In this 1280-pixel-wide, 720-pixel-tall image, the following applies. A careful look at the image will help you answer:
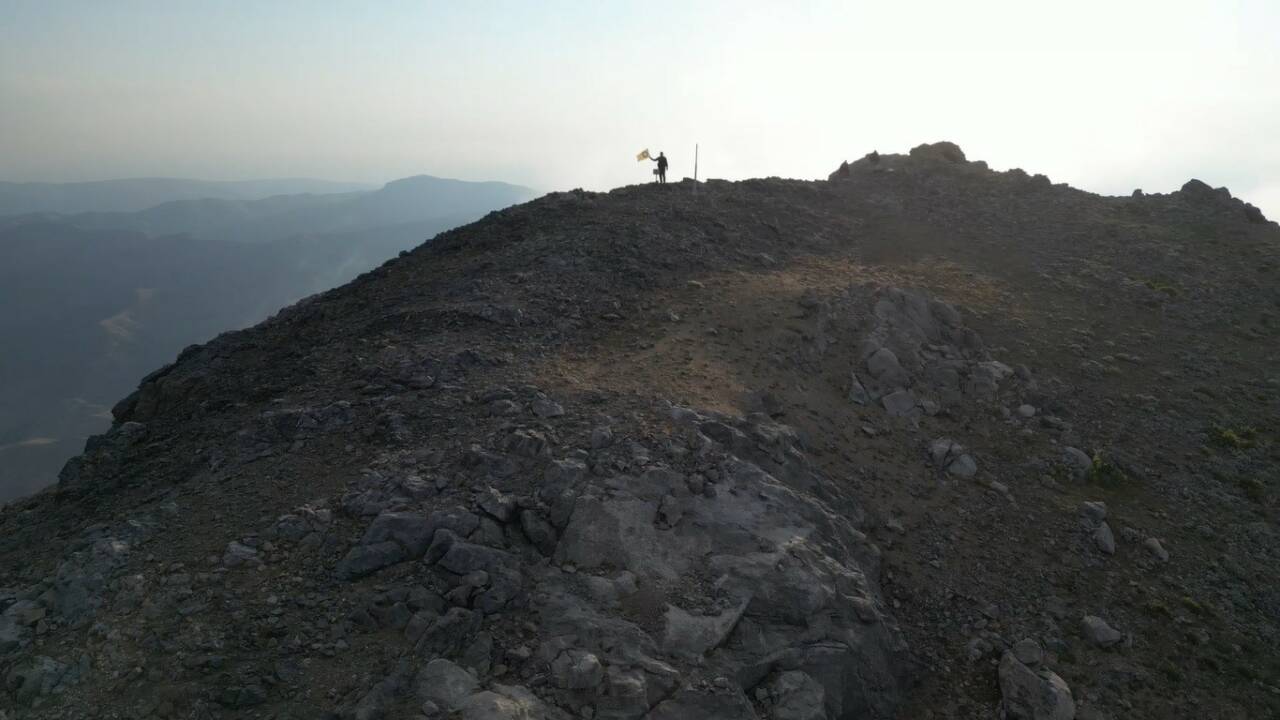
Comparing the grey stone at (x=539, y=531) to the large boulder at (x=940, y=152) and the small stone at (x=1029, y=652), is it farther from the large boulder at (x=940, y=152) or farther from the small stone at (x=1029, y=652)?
the large boulder at (x=940, y=152)

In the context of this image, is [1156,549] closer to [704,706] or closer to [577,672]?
[704,706]

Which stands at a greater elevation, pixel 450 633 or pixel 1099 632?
pixel 450 633

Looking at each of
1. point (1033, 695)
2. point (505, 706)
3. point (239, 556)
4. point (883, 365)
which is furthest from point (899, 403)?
point (239, 556)

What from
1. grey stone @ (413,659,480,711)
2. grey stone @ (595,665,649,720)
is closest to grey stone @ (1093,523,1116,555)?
grey stone @ (595,665,649,720)

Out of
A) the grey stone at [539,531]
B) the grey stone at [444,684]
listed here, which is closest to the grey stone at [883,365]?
the grey stone at [539,531]

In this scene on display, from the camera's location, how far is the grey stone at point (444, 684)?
383 inches

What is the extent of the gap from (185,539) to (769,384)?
1424cm

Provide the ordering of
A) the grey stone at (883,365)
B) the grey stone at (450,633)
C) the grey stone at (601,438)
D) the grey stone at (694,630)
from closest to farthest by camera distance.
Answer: the grey stone at (450,633) → the grey stone at (694,630) → the grey stone at (601,438) → the grey stone at (883,365)

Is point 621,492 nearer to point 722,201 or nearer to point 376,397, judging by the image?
point 376,397

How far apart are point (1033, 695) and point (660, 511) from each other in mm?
7889

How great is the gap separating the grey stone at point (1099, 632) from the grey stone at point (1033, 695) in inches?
66.6

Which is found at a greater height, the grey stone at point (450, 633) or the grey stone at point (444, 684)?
the grey stone at point (450, 633)

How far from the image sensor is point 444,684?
9945mm

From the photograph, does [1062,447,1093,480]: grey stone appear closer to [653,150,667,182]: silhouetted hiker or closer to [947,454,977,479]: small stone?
[947,454,977,479]: small stone
